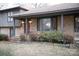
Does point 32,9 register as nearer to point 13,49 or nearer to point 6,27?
point 6,27

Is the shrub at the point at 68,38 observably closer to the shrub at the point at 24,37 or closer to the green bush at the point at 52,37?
the green bush at the point at 52,37

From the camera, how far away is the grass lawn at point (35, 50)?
232 inches

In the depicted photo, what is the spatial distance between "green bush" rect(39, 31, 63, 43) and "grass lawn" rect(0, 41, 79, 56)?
22cm

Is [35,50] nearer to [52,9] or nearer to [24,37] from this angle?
[24,37]

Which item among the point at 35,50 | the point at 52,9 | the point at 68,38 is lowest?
the point at 35,50

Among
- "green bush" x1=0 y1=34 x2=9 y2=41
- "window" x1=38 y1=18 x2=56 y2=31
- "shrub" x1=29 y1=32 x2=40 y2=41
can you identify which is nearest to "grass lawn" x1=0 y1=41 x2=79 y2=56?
"green bush" x1=0 y1=34 x2=9 y2=41

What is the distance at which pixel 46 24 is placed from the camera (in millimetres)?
7988

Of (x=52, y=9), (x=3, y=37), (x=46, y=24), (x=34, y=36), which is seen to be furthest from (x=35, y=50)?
(x=46, y=24)

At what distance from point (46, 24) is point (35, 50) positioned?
2142mm

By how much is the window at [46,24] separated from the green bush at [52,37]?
712mm

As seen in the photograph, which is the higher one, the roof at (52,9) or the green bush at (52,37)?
the roof at (52,9)

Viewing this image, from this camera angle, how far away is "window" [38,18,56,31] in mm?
7554

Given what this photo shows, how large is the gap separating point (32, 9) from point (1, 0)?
1526 millimetres

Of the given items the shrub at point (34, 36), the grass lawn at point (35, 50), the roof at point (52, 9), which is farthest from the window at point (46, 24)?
the grass lawn at point (35, 50)
